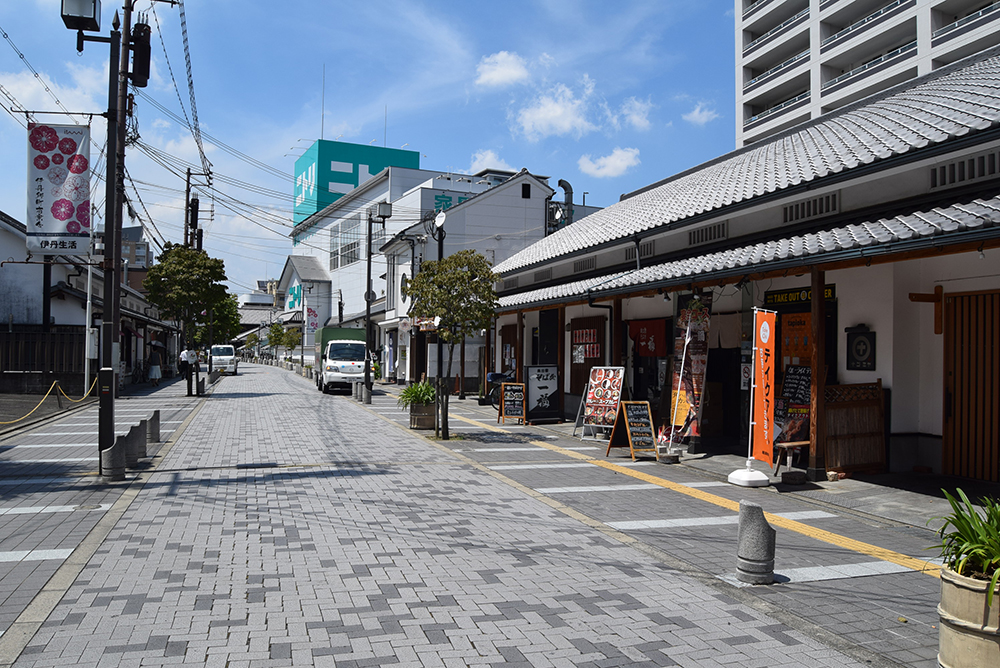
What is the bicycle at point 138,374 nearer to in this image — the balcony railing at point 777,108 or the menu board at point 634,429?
the menu board at point 634,429

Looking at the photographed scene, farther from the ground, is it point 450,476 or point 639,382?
point 639,382

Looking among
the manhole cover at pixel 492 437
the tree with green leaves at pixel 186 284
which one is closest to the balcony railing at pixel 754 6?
the tree with green leaves at pixel 186 284

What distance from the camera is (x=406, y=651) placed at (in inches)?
169

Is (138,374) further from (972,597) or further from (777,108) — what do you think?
(777,108)

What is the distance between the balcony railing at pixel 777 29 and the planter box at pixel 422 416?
38072mm

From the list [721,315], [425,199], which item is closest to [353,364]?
[425,199]

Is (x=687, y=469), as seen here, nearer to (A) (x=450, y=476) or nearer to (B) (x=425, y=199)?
(A) (x=450, y=476)

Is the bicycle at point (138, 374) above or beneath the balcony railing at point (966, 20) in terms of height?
beneath

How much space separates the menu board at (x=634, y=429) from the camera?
12.5 metres

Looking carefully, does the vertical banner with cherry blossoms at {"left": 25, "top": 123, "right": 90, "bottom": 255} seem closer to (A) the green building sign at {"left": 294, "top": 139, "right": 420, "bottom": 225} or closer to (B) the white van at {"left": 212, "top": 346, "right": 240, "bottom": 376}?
(B) the white van at {"left": 212, "top": 346, "right": 240, "bottom": 376}

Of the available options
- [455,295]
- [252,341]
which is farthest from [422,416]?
[252,341]

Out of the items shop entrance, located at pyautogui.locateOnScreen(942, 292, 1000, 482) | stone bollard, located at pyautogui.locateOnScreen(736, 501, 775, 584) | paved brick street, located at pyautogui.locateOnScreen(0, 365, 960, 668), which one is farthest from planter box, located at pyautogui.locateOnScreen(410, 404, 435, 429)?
stone bollard, located at pyautogui.locateOnScreen(736, 501, 775, 584)

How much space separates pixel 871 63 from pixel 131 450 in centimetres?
4090

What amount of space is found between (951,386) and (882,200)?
2.86m
